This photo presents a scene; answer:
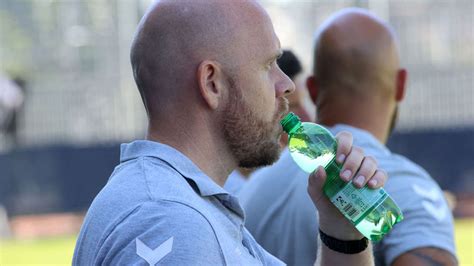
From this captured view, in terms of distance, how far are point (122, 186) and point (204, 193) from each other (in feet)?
0.66

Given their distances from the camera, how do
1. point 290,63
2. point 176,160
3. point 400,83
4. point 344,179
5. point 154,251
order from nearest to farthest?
point 154,251, point 176,160, point 344,179, point 400,83, point 290,63

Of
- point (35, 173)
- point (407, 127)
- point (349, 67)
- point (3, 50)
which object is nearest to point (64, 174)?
point (35, 173)

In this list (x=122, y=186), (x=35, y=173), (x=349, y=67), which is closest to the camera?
(x=122, y=186)

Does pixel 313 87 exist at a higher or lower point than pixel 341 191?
lower

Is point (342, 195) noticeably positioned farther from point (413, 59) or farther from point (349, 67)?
point (413, 59)

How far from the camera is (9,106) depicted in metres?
17.7

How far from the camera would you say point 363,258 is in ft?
9.04

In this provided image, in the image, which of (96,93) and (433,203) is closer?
(433,203)

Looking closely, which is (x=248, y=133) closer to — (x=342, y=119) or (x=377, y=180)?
(x=377, y=180)

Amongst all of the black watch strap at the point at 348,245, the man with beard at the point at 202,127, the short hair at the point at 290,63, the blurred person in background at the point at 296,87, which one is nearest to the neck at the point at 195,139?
the man with beard at the point at 202,127

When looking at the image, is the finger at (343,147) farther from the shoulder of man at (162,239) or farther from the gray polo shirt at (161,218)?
the shoulder of man at (162,239)

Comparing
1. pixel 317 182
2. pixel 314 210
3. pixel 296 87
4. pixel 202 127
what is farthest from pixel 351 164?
pixel 296 87

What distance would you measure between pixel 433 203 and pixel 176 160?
1.27 m

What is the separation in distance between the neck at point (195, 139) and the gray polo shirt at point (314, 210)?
3.27ft
